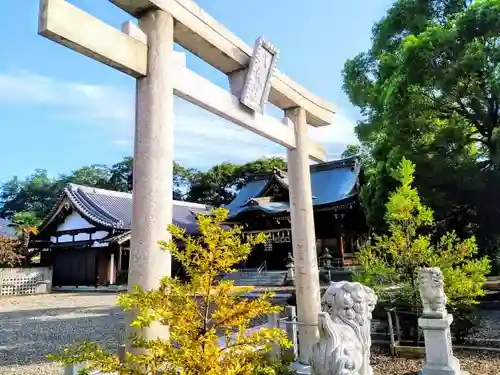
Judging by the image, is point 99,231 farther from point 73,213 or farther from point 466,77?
point 466,77

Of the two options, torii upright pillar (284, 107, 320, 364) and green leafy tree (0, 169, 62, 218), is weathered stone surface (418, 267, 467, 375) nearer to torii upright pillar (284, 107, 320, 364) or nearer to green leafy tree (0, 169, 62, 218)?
torii upright pillar (284, 107, 320, 364)

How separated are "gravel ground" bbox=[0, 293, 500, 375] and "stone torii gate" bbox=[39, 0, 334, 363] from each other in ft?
7.34

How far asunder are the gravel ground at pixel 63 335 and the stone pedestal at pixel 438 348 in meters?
0.54

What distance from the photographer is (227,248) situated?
230 cm

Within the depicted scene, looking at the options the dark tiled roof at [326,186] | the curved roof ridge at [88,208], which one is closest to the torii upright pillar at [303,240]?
the dark tiled roof at [326,186]

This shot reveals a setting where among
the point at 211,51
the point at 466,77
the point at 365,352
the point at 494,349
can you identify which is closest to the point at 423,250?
the point at 494,349

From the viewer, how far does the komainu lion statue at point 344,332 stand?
2.27 metres

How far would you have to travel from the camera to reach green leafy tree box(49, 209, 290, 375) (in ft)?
6.87

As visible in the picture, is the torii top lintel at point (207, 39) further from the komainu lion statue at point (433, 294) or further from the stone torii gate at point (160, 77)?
the komainu lion statue at point (433, 294)

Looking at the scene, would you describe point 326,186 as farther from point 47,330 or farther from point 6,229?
point 6,229

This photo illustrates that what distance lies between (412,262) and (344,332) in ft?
13.6

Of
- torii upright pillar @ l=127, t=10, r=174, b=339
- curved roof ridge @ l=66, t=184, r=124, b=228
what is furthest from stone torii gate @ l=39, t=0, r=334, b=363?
curved roof ridge @ l=66, t=184, r=124, b=228

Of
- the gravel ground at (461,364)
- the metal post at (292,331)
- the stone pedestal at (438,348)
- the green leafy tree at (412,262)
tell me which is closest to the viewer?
the stone pedestal at (438,348)

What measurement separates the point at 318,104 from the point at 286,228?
15.4 metres
